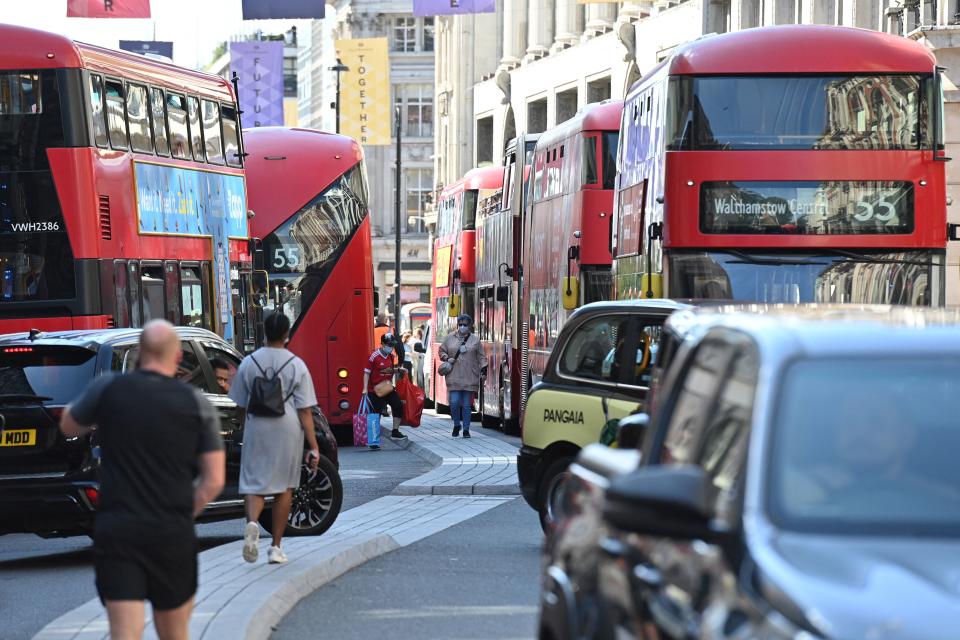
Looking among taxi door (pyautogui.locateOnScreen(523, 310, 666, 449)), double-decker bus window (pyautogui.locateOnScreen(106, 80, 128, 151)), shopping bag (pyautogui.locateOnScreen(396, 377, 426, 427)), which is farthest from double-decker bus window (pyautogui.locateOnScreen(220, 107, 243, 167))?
taxi door (pyautogui.locateOnScreen(523, 310, 666, 449))

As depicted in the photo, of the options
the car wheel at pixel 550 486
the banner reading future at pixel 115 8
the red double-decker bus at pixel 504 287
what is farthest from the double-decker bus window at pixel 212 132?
the car wheel at pixel 550 486

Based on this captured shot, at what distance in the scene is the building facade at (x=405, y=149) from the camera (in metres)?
105

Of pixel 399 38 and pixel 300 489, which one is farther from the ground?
pixel 399 38

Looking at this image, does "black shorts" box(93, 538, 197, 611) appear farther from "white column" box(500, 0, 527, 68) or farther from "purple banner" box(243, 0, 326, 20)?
"white column" box(500, 0, 527, 68)

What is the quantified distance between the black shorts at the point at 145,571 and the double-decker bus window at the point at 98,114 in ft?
42.4

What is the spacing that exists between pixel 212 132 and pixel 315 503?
33.1 ft

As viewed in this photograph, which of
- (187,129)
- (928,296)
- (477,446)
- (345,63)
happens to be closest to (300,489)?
(928,296)

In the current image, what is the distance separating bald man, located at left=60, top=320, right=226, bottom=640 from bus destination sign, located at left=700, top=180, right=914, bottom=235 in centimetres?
1127

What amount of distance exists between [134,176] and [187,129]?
99.6 inches

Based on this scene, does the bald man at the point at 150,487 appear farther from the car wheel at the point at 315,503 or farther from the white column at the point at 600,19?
the white column at the point at 600,19

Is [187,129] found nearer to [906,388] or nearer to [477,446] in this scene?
[477,446]

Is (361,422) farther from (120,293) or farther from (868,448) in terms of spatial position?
(868,448)

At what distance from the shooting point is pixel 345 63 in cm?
4928

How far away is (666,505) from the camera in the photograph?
14.4 ft
